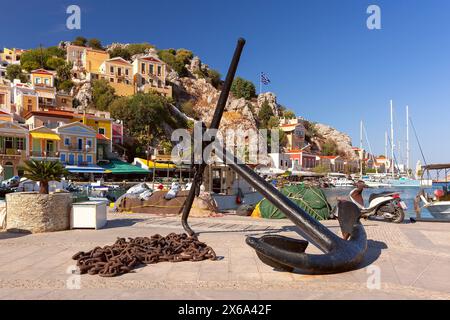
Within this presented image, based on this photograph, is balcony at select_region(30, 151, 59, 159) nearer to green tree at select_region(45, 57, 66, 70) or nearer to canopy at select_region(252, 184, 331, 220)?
canopy at select_region(252, 184, 331, 220)

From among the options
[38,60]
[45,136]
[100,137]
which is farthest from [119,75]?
[45,136]

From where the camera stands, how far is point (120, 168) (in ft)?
161

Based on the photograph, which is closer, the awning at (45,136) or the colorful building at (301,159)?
the awning at (45,136)

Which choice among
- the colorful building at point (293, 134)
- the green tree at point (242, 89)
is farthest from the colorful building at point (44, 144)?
the green tree at point (242, 89)

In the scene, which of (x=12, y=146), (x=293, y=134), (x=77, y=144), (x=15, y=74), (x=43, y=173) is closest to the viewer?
(x=43, y=173)

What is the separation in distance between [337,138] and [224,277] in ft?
412

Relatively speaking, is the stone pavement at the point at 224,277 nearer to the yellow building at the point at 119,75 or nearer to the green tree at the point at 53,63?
the yellow building at the point at 119,75

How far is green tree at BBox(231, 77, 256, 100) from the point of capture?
112912mm

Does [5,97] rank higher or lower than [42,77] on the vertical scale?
lower

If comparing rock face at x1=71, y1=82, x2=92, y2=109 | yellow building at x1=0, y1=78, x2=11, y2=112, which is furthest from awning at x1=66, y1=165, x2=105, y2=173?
rock face at x1=71, y1=82, x2=92, y2=109

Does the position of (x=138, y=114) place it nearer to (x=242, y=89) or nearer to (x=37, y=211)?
(x=37, y=211)

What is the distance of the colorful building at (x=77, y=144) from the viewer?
149ft

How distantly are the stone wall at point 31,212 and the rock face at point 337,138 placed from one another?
113m
